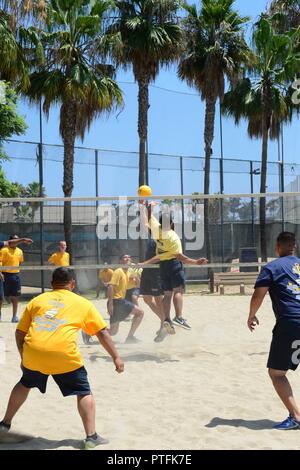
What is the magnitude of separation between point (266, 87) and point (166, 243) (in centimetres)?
1576

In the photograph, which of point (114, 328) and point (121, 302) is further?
point (114, 328)

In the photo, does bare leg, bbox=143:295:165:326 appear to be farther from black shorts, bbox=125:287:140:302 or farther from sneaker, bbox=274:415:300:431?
sneaker, bbox=274:415:300:431

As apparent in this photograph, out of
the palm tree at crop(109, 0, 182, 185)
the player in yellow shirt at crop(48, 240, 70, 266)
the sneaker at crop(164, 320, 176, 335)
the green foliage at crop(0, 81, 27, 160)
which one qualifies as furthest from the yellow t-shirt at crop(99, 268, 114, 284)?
the palm tree at crop(109, 0, 182, 185)

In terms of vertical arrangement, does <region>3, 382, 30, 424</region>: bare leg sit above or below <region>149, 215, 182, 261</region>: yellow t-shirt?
below

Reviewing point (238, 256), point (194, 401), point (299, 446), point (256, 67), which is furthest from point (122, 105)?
point (299, 446)

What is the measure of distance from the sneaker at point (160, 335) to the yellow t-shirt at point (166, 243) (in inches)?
42.9

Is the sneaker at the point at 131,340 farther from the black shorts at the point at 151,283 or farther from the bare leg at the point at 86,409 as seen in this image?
the bare leg at the point at 86,409

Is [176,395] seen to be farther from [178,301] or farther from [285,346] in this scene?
[178,301]

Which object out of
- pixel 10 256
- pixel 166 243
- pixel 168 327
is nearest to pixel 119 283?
pixel 166 243

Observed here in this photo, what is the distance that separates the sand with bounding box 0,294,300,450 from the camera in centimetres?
484

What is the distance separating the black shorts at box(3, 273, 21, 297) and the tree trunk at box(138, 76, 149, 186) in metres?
9.54

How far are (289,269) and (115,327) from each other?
14.4 feet

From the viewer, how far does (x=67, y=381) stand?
176 inches
